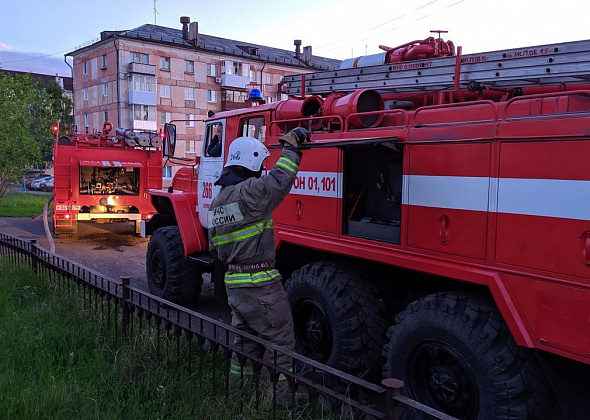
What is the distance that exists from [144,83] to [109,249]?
28.8 m

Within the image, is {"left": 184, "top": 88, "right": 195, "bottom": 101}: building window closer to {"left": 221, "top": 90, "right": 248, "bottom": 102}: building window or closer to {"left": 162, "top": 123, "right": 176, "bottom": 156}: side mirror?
{"left": 221, "top": 90, "right": 248, "bottom": 102}: building window

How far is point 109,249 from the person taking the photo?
11.8 m

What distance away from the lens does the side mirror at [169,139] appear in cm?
602

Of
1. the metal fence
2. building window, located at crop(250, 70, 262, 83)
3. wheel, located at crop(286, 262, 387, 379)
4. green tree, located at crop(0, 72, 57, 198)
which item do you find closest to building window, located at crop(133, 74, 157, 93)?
building window, located at crop(250, 70, 262, 83)

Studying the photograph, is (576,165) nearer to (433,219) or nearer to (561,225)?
(561,225)

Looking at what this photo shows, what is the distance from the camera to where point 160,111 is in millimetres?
38812

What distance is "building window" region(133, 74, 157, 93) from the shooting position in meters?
37.4

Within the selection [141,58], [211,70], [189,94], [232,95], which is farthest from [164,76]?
[232,95]

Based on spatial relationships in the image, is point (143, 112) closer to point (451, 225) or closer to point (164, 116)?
point (164, 116)

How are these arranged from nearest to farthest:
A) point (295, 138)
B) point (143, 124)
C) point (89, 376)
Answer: point (295, 138)
point (89, 376)
point (143, 124)

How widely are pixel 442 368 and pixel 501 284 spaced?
28.4 inches

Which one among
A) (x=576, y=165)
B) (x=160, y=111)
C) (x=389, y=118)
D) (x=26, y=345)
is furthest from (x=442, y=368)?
(x=160, y=111)

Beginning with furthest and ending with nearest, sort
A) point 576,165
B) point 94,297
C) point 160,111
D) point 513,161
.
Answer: point 160,111 < point 94,297 < point 513,161 < point 576,165

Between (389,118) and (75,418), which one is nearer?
(75,418)
